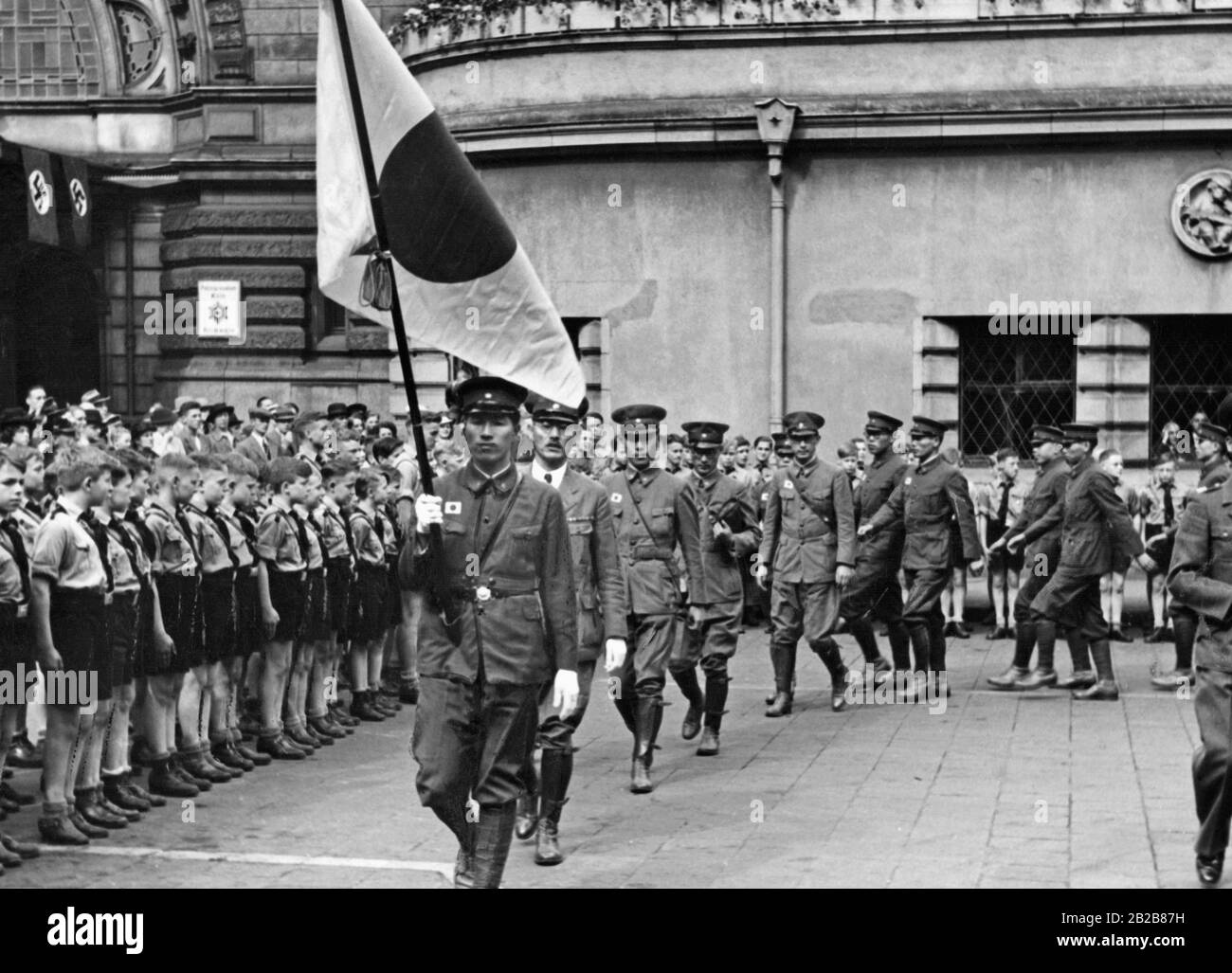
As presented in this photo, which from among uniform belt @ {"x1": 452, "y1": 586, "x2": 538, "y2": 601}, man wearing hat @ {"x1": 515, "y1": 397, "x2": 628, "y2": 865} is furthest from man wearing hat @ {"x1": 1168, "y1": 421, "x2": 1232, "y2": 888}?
uniform belt @ {"x1": 452, "y1": 586, "x2": 538, "y2": 601}

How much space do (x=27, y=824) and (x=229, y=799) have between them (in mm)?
1125

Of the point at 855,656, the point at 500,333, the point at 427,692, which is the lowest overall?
the point at 855,656

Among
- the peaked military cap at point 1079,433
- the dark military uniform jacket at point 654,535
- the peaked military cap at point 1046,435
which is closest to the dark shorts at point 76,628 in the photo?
the dark military uniform jacket at point 654,535

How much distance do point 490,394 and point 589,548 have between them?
2415 millimetres

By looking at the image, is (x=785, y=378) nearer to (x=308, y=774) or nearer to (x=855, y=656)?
(x=855, y=656)

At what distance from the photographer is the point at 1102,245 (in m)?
20.9

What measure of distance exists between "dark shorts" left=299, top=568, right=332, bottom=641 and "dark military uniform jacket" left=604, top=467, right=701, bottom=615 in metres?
2.06

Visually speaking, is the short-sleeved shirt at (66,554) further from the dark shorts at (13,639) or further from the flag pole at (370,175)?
the flag pole at (370,175)

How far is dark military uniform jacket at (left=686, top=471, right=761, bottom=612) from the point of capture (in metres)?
12.3

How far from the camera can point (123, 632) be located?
10188 mm

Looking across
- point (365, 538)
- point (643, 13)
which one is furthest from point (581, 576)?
point (643, 13)

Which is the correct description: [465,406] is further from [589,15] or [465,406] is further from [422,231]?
[589,15]
